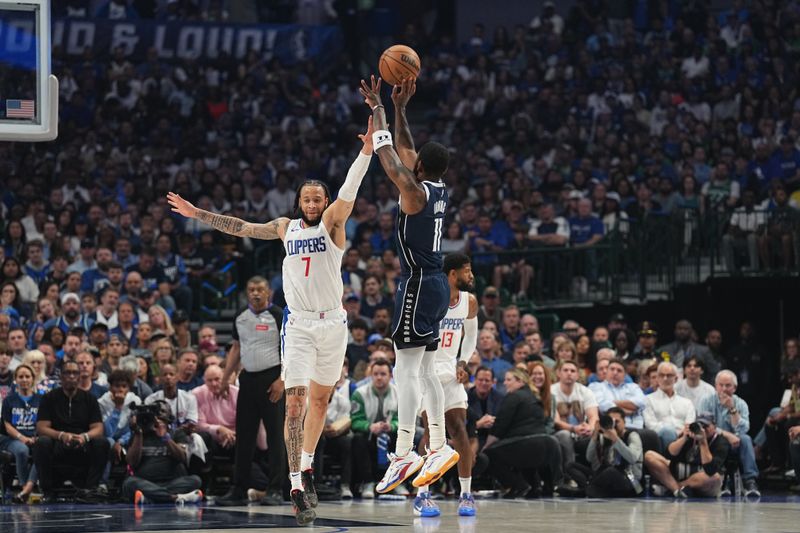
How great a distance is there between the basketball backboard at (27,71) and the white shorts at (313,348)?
2.66 meters

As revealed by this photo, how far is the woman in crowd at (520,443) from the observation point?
54.0ft

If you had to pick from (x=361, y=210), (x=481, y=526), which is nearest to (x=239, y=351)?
(x=481, y=526)

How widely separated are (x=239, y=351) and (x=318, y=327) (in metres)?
3.67

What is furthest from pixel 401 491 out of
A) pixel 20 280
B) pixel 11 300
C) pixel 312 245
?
pixel 20 280

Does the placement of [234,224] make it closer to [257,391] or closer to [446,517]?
[446,517]

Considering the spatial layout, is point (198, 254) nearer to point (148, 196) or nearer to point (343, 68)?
point (148, 196)

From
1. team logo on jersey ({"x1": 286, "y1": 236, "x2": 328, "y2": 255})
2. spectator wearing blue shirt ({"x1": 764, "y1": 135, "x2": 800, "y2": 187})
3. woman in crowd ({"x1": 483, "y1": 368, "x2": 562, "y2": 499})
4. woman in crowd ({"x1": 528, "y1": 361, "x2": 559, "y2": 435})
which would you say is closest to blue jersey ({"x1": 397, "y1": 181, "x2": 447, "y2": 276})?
team logo on jersey ({"x1": 286, "y1": 236, "x2": 328, "y2": 255})

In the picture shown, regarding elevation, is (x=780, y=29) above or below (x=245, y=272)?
above

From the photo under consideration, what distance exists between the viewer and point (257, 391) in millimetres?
15273

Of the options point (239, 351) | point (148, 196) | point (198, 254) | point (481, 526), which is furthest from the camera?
point (148, 196)

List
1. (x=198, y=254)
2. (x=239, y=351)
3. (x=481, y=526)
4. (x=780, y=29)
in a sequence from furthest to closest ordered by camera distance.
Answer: (x=780, y=29)
(x=198, y=254)
(x=239, y=351)
(x=481, y=526)

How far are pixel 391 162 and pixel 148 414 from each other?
5.43m

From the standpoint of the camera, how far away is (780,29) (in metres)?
28.9

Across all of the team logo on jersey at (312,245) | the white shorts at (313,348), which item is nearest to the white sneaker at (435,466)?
the white shorts at (313,348)
